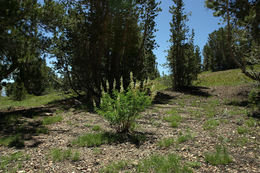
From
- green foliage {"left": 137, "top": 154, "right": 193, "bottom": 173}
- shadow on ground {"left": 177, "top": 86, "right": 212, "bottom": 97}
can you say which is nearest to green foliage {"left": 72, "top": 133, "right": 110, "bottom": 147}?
green foliage {"left": 137, "top": 154, "right": 193, "bottom": 173}

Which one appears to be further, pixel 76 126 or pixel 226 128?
pixel 76 126

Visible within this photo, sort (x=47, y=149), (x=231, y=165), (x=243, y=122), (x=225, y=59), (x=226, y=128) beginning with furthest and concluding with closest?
1. (x=225, y=59)
2. (x=243, y=122)
3. (x=226, y=128)
4. (x=47, y=149)
5. (x=231, y=165)

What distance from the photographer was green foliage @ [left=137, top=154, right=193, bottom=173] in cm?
324

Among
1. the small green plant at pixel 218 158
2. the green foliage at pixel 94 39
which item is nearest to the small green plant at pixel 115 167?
the small green plant at pixel 218 158

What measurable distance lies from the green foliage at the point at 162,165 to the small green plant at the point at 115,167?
32 cm

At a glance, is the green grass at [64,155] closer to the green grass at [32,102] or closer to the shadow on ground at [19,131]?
the shadow on ground at [19,131]

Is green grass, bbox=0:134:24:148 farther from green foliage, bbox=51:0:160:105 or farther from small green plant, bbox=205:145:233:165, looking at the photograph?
green foliage, bbox=51:0:160:105

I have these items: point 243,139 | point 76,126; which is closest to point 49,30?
point 76,126

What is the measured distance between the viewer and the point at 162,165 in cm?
341

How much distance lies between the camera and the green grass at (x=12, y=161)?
350 cm

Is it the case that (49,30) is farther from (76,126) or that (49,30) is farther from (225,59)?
(225,59)

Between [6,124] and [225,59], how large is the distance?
5765 cm

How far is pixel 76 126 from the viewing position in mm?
6672

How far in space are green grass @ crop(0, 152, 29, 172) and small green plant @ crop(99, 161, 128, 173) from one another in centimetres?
172
